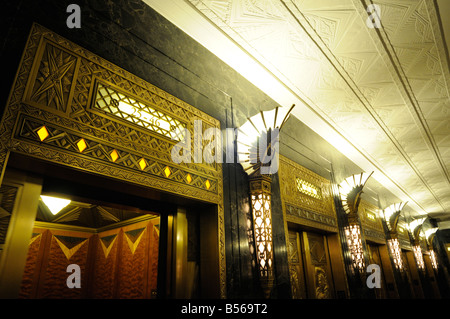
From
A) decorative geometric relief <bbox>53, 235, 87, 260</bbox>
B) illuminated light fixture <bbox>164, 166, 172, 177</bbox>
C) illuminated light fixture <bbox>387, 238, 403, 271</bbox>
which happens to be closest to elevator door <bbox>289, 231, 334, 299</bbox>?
illuminated light fixture <bbox>164, 166, 172, 177</bbox>

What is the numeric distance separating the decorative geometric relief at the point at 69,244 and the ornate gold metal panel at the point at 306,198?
9.97 feet

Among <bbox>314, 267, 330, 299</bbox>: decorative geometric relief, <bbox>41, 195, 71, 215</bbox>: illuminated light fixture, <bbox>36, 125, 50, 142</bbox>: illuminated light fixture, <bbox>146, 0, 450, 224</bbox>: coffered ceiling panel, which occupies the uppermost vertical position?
<bbox>146, 0, 450, 224</bbox>: coffered ceiling panel

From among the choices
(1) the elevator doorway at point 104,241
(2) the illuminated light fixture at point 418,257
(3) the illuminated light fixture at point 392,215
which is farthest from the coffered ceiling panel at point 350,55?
(2) the illuminated light fixture at point 418,257

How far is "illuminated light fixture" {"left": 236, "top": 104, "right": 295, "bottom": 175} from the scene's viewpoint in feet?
9.08

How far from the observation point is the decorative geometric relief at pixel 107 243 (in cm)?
406

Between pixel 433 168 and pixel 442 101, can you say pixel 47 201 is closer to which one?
pixel 442 101

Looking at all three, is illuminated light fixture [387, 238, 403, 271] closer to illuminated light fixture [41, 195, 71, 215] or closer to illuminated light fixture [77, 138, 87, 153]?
illuminated light fixture [41, 195, 71, 215]

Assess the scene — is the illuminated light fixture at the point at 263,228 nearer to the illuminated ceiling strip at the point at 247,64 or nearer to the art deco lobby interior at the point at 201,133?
the art deco lobby interior at the point at 201,133

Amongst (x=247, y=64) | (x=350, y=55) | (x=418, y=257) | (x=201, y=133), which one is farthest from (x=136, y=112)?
(x=418, y=257)

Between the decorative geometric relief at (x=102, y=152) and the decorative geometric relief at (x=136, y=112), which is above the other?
the decorative geometric relief at (x=136, y=112)

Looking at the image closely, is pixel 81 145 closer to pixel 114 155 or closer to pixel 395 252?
pixel 114 155

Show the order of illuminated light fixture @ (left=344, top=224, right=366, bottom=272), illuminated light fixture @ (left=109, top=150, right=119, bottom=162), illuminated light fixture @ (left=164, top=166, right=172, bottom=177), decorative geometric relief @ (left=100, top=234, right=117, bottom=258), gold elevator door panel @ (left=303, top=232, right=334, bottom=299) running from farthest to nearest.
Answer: illuminated light fixture @ (left=344, top=224, right=366, bottom=272) → decorative geometric relief @ (left=100, top=234, right=117, bottom=258) → gold elevator door panel @ (left=303, top=232, right=334, bottom=299) → illuminated light fixture @ (left=164, top=166, right=172, bottom=177) → illuminated light fixture @ (left=109, top=150, right=119, bottom=162)

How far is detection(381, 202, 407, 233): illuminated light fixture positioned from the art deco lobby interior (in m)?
1.85

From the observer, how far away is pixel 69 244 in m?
4.04
